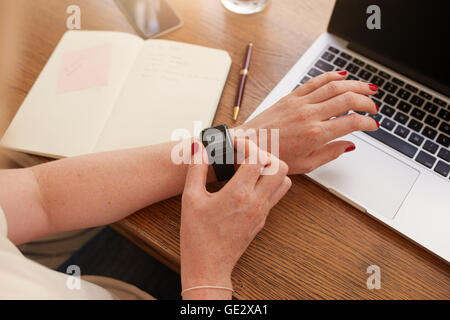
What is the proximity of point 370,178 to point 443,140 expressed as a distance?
0.17 metres

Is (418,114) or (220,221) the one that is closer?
(220,221)

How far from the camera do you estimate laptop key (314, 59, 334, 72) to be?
2.43 feet

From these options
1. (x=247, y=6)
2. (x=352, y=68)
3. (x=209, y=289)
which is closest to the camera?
(x=209, y=289)

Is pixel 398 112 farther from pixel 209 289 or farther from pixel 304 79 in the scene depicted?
pixel 209 289

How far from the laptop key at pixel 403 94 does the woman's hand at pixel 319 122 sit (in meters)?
0.08

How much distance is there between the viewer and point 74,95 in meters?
0.75

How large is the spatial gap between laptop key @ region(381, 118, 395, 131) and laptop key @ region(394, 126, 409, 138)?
1 cm

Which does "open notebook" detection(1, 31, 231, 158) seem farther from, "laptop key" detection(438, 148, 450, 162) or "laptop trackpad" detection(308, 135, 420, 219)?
"laptop key" detection(438, 148, 450, 162)

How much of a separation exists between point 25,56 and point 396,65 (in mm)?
868

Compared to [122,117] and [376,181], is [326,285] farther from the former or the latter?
[122,117]

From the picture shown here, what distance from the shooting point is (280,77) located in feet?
2.51

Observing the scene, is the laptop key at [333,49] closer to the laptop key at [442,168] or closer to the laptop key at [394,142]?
the laptop key at [394,142]

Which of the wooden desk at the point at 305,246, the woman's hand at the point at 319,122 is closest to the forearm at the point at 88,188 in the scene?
the wooden desk at the point at 305,246

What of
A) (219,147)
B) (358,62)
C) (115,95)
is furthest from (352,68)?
(115,95)
